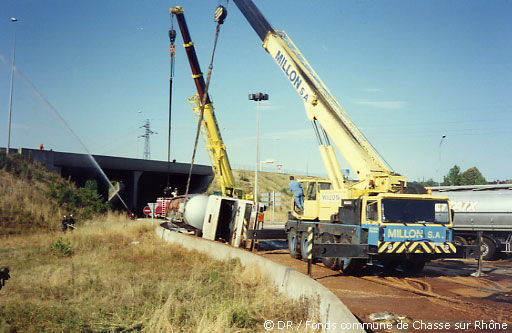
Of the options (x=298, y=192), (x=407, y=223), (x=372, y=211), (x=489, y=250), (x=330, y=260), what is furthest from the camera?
(x=489, y=250)

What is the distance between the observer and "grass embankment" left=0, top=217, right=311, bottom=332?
792 centimetres

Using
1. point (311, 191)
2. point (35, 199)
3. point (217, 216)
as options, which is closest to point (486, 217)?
point (311, 191)

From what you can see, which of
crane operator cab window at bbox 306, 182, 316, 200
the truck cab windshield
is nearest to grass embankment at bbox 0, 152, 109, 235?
crane operator cab window at bbox 306, 182, 316, 200

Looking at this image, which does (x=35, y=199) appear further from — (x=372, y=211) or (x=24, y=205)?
(x=372, y=211)

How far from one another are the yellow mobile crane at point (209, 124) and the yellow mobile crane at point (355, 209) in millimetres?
10093

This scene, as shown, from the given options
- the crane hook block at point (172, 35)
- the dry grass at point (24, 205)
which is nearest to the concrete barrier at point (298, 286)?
the crane hook block at point (172, 35)

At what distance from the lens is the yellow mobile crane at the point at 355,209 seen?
10.8 meters

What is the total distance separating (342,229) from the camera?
474 inches

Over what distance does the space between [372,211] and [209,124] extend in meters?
17.2

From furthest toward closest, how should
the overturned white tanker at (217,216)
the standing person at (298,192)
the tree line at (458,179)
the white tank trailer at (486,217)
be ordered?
the tree line at (458,179), the overturned white tanker at (217,216), the white tank trailer at (486,217), the standing person at (298,192)

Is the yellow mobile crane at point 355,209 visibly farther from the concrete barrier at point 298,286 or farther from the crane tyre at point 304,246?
the concrete barrier at point 298,286

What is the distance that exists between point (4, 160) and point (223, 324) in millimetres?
30187

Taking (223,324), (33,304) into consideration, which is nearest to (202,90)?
→ (33,304)

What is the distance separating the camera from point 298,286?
8969 millimetres
